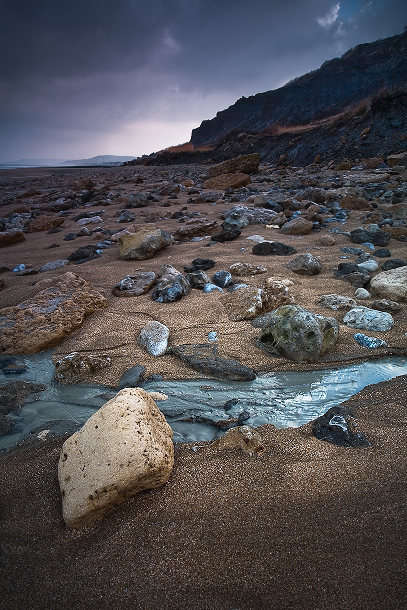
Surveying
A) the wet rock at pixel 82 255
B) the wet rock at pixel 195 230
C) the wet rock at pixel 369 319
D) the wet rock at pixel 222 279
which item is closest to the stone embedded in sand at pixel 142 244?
the wet rock at pixel 82 255

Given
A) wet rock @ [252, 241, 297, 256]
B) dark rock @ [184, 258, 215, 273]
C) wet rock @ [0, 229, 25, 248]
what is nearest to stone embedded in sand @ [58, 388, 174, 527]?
dark rock @ [184, 258, 215, 273]

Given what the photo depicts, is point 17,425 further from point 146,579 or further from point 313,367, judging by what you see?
point 313,367

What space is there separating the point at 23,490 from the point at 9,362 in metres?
1.30

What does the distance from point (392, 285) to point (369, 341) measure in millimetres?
810

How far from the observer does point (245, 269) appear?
3670 mm

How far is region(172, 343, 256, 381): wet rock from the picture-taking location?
7.24 ft

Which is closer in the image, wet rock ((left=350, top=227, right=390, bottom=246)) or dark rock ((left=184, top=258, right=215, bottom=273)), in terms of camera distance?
dark rock ((left=184, top=258, right=215, bottom=273))

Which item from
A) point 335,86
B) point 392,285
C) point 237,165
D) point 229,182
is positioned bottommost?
point 392,285

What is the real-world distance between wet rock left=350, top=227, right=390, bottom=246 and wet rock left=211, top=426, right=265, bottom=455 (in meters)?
3.62

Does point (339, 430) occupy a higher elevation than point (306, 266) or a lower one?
lower

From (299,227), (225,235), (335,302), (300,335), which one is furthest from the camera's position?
(299,227)

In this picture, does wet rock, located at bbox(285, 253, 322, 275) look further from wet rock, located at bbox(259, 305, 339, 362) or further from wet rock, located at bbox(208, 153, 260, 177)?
wet rock, located at bbox(208, 153, 260, 177)

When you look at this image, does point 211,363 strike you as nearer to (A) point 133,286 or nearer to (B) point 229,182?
(A) point 133,286

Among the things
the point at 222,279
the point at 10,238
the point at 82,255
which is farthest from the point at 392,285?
the point at 10,238
